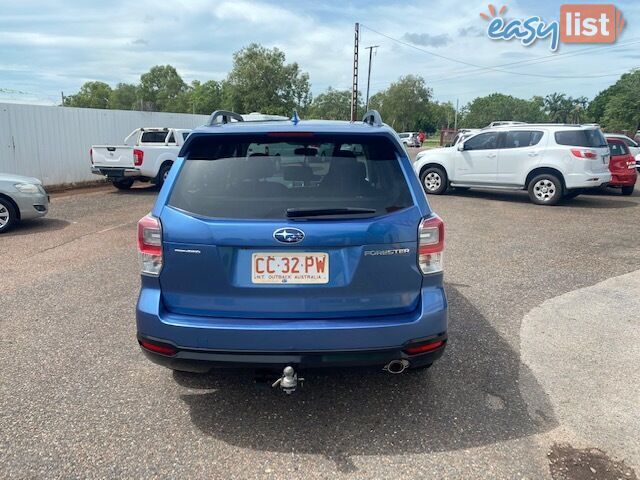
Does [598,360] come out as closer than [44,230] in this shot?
Yes

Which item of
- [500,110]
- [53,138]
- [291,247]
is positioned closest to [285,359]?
[291,247]

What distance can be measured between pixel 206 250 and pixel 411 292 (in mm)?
1118

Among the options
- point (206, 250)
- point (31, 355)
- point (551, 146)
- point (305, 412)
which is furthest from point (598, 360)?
point (551, 146)

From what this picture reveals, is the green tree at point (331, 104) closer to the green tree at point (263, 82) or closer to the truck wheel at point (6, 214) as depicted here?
the green tree at point (263, 82)

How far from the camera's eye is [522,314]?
4723mm

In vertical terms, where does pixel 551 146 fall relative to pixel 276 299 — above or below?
above

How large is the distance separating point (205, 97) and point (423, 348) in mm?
87396

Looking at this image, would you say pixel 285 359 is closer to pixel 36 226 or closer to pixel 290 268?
pixel 290 268

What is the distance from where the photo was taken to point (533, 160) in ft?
39.3

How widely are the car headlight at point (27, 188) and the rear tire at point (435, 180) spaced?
9.54 meters

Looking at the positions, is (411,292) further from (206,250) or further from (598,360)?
(598,360)

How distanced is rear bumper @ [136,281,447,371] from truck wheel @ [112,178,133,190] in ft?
41.8

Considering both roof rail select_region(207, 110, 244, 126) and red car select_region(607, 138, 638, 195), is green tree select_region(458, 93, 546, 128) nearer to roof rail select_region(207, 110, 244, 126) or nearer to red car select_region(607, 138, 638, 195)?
red car select_region(607, 138, 638, 195)

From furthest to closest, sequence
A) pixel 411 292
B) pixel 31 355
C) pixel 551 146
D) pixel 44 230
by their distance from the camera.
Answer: pixel 551 146, pixel 44 230, pixel 31 355, pixel 411 292
